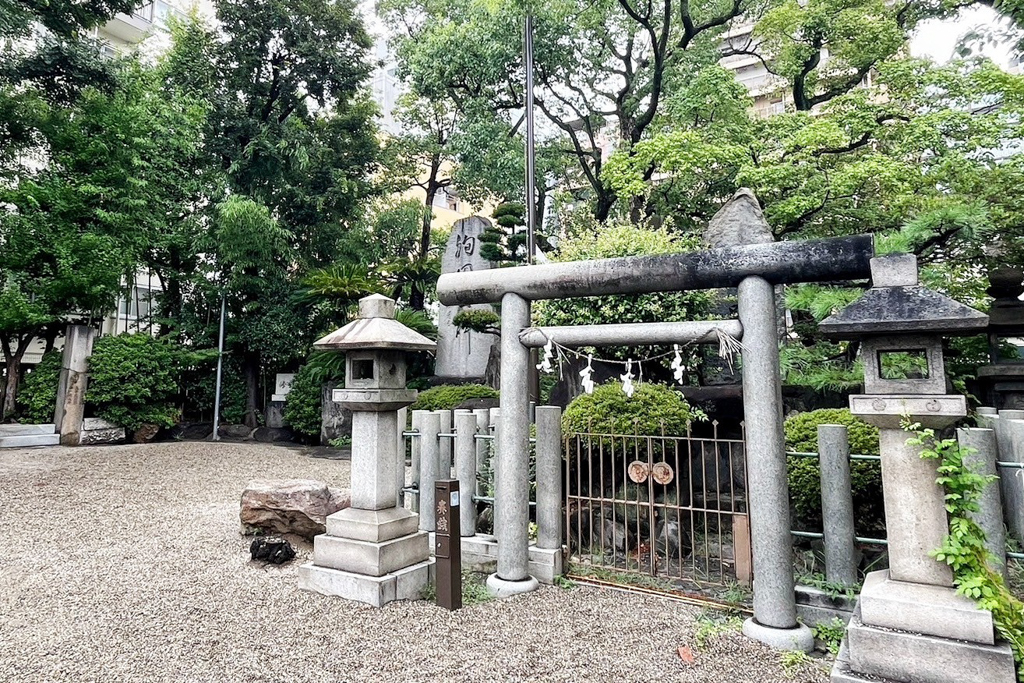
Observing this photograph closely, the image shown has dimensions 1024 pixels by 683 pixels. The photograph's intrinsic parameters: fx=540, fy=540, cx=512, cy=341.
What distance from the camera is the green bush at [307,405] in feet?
44.3

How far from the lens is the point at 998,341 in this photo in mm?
7891

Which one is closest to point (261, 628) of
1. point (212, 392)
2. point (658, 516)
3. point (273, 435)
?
point (658, 516)

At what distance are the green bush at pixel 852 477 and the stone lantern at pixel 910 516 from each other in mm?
1667

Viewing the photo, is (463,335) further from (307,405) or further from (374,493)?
(374,493)

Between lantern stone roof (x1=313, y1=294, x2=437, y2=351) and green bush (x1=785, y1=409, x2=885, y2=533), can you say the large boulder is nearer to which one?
lantern stone roof (x1=313, y1=294, x2=437, y2=351)

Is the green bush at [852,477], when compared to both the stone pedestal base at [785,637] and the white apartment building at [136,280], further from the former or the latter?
the white apartment building at [136,280]

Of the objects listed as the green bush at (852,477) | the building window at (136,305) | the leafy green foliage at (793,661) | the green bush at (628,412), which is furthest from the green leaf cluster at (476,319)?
the building window at (136,305)

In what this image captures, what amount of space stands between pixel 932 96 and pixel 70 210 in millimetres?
16882

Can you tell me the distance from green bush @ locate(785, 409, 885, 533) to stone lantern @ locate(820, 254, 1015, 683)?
1.67m

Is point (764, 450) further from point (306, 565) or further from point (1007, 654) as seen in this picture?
point (306, 565)

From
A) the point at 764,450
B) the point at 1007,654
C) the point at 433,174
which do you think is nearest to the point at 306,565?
the point at 764,450

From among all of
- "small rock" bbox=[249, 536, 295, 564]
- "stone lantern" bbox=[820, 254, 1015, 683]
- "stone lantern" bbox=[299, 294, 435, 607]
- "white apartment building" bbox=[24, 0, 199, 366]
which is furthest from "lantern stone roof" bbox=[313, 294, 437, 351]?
"white apartment building" bbox=[24, 0, 199, 366]

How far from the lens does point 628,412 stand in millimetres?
5680

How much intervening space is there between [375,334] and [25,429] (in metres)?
11.4
